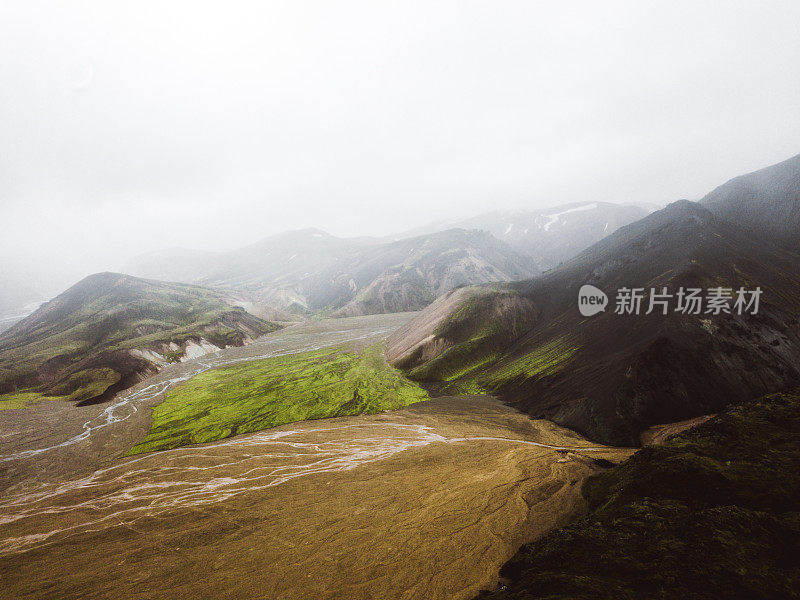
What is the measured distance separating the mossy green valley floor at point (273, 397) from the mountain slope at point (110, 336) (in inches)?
980

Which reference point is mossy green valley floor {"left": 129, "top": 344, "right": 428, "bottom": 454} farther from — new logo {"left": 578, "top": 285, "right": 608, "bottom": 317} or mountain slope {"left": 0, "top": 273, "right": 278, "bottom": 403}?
new logo {"left": 578, "top": 285, "right": 608, "bottom": 317}

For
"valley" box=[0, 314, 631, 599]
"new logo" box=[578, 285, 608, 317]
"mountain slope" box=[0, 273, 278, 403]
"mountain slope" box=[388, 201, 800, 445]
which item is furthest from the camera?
"mountain slope" box=[0, 273, 278, 403]

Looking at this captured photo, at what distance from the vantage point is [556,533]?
1330cm

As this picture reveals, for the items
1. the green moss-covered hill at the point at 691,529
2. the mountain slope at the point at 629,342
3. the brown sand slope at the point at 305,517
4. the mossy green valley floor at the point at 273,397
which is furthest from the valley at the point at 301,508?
the mountain slope at the point at 629,342

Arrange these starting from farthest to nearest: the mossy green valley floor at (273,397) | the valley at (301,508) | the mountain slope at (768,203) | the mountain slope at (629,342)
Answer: the mountain slope at (768,203)
the mossy green valley floor at (273,397)
the mountain slope at (629,342)
the valley at (301,508)

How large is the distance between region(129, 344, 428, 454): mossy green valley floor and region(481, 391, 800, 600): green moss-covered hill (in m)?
27.8

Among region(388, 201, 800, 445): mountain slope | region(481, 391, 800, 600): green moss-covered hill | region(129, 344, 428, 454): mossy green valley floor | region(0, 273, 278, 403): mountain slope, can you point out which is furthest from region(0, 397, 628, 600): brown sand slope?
region(0, 273, 278, 403): mountain slope

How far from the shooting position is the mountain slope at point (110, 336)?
226 ft

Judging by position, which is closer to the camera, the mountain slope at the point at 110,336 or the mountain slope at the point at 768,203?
the mountain slope at the point at 110,336

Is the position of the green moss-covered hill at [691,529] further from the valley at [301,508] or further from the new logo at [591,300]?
the new logo at [591,300]

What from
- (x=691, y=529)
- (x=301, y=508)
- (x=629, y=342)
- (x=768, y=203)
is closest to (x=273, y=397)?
(x=301, y=508)

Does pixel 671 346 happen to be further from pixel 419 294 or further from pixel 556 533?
pixel 419 294

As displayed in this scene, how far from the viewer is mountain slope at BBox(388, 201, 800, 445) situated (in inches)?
1049

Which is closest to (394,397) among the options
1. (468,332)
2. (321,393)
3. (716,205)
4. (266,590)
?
(321,393)
